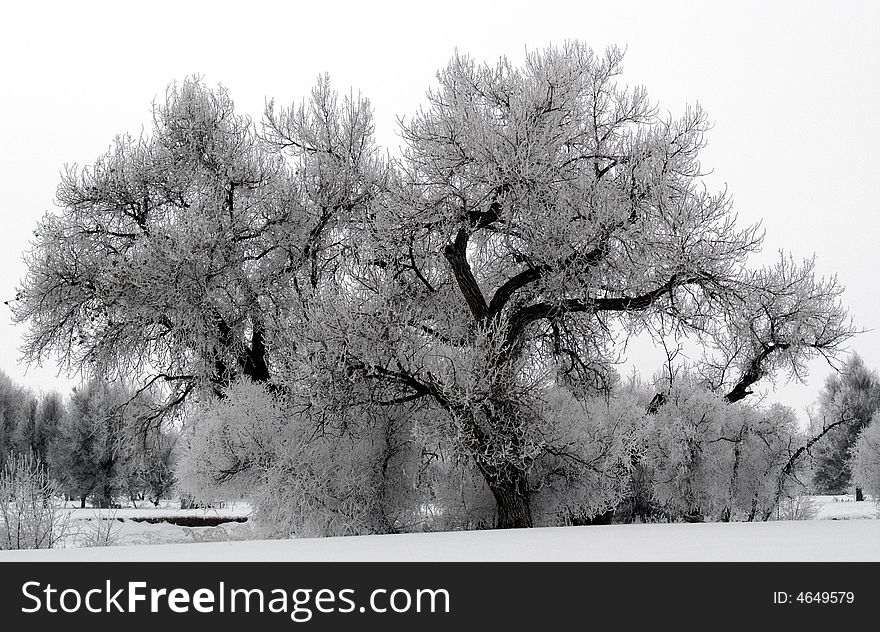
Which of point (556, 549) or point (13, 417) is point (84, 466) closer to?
point (13, 417)

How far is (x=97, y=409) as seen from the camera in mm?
39750

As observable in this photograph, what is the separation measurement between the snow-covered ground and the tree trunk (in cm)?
398

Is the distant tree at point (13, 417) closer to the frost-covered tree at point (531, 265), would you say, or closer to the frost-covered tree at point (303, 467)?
the frost-covered tree at point (303, 467)

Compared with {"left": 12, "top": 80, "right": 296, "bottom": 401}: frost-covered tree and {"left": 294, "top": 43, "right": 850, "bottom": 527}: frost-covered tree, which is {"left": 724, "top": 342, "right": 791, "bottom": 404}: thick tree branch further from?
{"left": 12, "top": 80, "right": 296, "bottom": 401}: frost-covered tree

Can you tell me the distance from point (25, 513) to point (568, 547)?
805 cm

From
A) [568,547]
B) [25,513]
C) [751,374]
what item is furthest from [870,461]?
[25,513]

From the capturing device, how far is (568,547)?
813cm

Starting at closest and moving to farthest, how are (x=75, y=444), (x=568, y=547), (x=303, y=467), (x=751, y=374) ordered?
(x=568, y=547), (x=303, y=467), (x=751, y=374), (x=75, y=444)

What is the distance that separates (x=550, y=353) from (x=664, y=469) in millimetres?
6695

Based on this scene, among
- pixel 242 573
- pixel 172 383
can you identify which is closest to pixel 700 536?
pixel 242 573

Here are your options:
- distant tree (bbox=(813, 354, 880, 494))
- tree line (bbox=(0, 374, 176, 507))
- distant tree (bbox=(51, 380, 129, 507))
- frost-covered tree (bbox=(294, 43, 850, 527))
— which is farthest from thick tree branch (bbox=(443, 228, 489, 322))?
distant tree (bbox=(813, 354, 880, 494))

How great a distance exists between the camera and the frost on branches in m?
14.0

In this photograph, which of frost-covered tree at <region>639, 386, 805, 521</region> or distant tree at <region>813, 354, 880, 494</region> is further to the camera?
distant tree at <region>813, 354, 880, 494</region>

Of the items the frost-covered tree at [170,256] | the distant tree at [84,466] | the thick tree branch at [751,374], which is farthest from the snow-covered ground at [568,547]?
the distant tree at [84,466]
